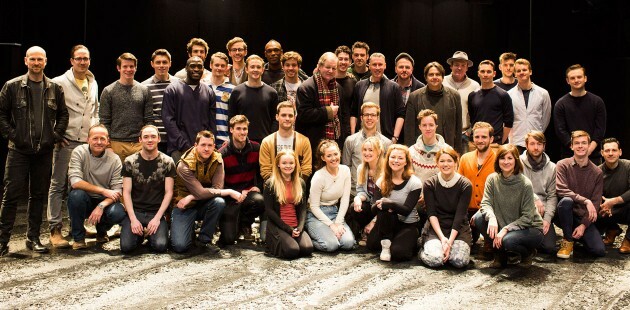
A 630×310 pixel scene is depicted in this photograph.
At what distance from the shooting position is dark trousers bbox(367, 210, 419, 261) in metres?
4.98

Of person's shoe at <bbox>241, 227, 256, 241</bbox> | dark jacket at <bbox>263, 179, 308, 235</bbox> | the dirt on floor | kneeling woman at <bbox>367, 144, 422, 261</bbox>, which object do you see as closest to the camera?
the dirt on floor

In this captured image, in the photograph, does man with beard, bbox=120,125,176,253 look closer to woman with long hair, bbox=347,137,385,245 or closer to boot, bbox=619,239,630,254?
woman with long hair, bbox=347,137,385,245

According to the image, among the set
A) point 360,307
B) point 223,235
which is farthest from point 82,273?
point 360,307

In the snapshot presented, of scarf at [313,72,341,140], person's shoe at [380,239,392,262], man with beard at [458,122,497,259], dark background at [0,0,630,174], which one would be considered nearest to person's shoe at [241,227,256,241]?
scarf at [313,72,341,140]

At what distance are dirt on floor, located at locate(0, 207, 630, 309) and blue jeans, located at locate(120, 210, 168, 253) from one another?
0.28 feet

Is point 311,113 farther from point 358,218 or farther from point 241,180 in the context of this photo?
point 358,218

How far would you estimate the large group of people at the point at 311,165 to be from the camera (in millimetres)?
5020

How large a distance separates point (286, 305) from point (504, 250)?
1.73 m

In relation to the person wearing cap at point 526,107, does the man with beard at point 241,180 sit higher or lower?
lower

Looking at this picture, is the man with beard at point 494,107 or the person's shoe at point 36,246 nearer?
the person's shoe at point 36,246

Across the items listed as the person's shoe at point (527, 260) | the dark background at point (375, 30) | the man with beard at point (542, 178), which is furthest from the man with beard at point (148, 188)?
the dark background at point (375, 30)

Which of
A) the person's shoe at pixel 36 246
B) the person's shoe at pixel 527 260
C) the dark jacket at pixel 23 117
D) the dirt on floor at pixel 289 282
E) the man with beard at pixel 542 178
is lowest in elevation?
Answer: the dirt on floor at pixel 289 282

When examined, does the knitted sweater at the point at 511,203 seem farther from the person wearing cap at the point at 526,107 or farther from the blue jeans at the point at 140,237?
the blue jeans at the point at 140,237

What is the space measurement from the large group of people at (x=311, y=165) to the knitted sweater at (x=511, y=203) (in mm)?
10
